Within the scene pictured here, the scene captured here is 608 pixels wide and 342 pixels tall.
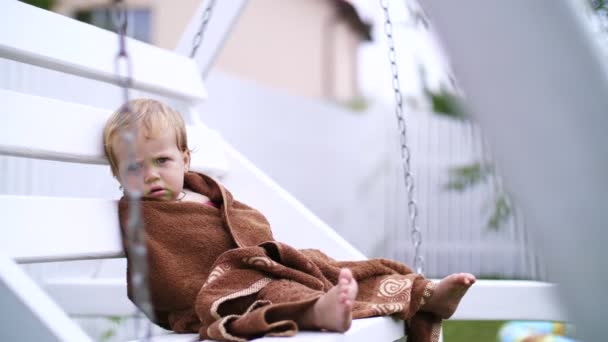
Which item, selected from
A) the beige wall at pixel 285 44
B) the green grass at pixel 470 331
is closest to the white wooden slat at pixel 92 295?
the green grass at pixel 470 331

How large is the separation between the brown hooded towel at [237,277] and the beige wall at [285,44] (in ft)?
21.2

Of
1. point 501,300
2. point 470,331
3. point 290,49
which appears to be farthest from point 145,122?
point 290,49

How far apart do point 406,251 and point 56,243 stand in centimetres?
424

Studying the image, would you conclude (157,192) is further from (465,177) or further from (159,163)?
(465,177)

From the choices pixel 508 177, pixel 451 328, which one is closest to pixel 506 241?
pixel 451 328

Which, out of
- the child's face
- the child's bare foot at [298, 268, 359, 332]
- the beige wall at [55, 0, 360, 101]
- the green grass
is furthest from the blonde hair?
the beige wall at [55, 0, 360, 101]

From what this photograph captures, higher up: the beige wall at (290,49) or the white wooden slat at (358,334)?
the beige wall at (290,49)

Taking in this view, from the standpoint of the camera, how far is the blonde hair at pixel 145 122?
1216 mm

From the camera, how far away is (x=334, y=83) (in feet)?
30.1

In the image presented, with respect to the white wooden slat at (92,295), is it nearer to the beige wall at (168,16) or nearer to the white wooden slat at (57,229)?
the white wooden slat at (57,229)

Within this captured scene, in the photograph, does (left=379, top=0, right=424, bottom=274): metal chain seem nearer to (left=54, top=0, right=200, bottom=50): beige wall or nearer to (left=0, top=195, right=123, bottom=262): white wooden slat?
(left=0, top=195, right=123, bottom=262): white wooden slat

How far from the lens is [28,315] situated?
33.4 inches

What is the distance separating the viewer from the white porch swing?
0.88 metres

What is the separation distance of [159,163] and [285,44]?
7534 mm
